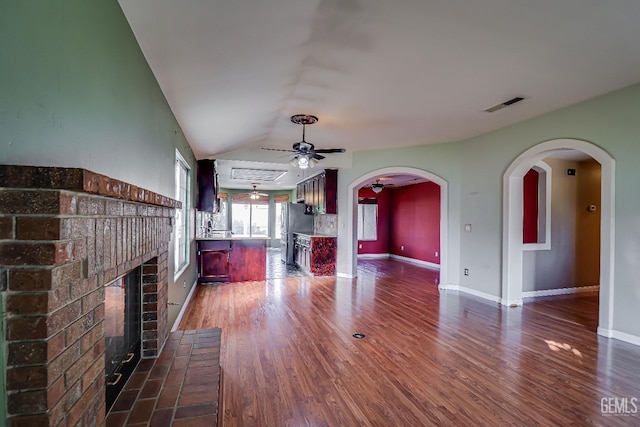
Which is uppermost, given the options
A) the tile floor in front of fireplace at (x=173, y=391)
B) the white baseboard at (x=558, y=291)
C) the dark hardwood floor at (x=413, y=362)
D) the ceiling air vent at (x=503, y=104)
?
the ceiling air vent at (x=503, y=104)

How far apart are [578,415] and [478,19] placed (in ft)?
9.06

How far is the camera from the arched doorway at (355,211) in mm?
5953

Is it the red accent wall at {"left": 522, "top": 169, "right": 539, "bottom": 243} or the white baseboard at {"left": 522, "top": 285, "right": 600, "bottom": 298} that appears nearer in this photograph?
the white baseboard at {"left": 522, "top": 285, "right": 600, "bottom": 298}

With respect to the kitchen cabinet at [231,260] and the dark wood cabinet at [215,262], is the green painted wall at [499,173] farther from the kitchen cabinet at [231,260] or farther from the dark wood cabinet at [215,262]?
the dark wood cabinet at [215,262]

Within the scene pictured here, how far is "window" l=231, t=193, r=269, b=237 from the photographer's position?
489 inches

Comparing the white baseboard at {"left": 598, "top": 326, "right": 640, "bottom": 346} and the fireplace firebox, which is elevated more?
the fireplace firebox

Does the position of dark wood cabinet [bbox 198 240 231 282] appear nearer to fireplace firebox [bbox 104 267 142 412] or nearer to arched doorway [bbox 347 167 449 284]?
arched doorway [bbox 347 167 449 284]

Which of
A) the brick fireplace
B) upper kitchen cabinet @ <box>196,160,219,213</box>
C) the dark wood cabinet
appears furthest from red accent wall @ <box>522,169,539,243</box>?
the brick fireplace

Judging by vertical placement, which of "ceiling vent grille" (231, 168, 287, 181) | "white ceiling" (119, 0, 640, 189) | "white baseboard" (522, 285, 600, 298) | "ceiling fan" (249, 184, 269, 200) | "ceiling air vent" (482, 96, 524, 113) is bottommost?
"white baseboard" (522, 285, 600, 298)

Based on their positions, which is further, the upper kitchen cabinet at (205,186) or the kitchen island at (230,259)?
the kitchen island at (230,259)

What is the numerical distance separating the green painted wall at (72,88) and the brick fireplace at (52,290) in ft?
0.32

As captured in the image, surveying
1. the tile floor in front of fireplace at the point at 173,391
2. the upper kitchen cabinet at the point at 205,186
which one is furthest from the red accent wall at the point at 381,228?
the tile floor in front of fireplace at the point at 173,391

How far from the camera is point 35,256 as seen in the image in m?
0.90

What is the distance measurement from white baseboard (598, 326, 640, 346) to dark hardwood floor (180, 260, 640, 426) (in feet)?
0.34
